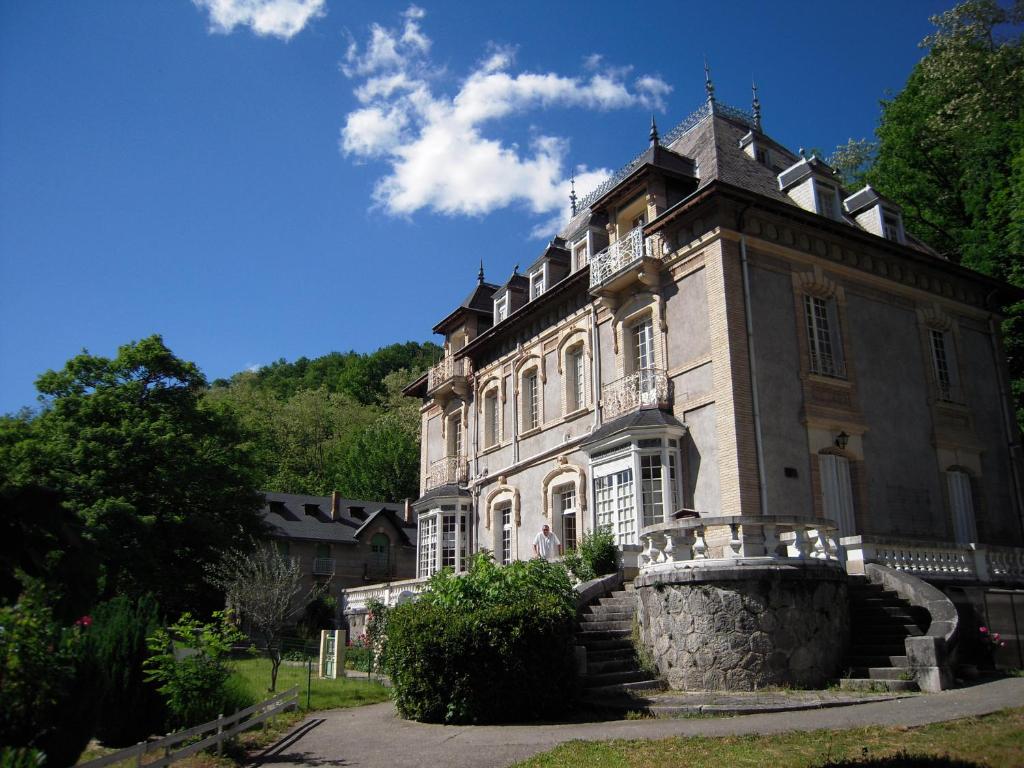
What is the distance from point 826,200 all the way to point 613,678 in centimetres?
1335

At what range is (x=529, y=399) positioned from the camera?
24562 mm

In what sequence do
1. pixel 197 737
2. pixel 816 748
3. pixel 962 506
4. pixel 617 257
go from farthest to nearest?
pixel 617 257 < pixel 962 506 < pixel 197 737 < pixel 816 748

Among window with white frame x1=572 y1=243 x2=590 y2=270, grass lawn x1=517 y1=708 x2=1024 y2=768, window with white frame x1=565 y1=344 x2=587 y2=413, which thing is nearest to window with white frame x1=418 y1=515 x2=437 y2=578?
window with white frame x1=565 y1=344 x2=587 y2=413

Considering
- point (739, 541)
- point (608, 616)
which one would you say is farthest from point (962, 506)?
point (608, 616)

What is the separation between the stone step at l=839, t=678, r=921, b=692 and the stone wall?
38cm

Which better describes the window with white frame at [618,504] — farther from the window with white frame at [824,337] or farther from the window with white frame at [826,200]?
the window with white frame at [826,200]

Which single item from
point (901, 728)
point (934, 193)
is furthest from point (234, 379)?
point (901, 728)

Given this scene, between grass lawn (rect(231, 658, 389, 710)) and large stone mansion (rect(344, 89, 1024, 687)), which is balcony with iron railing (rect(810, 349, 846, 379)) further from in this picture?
grass lawn (rect(231, 658, 389, 710))

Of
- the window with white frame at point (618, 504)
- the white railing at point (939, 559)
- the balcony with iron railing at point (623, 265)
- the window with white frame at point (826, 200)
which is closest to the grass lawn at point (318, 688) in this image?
the window with white frame at point (618, 504)

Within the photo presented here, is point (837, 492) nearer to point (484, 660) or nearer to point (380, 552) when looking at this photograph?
point (484, 660)

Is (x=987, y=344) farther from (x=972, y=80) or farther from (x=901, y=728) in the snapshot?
(x=901, y=728)

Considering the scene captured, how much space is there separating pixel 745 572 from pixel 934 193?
78.6 ft

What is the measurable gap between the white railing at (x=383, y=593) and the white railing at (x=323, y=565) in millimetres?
11483

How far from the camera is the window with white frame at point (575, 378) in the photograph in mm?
21938
